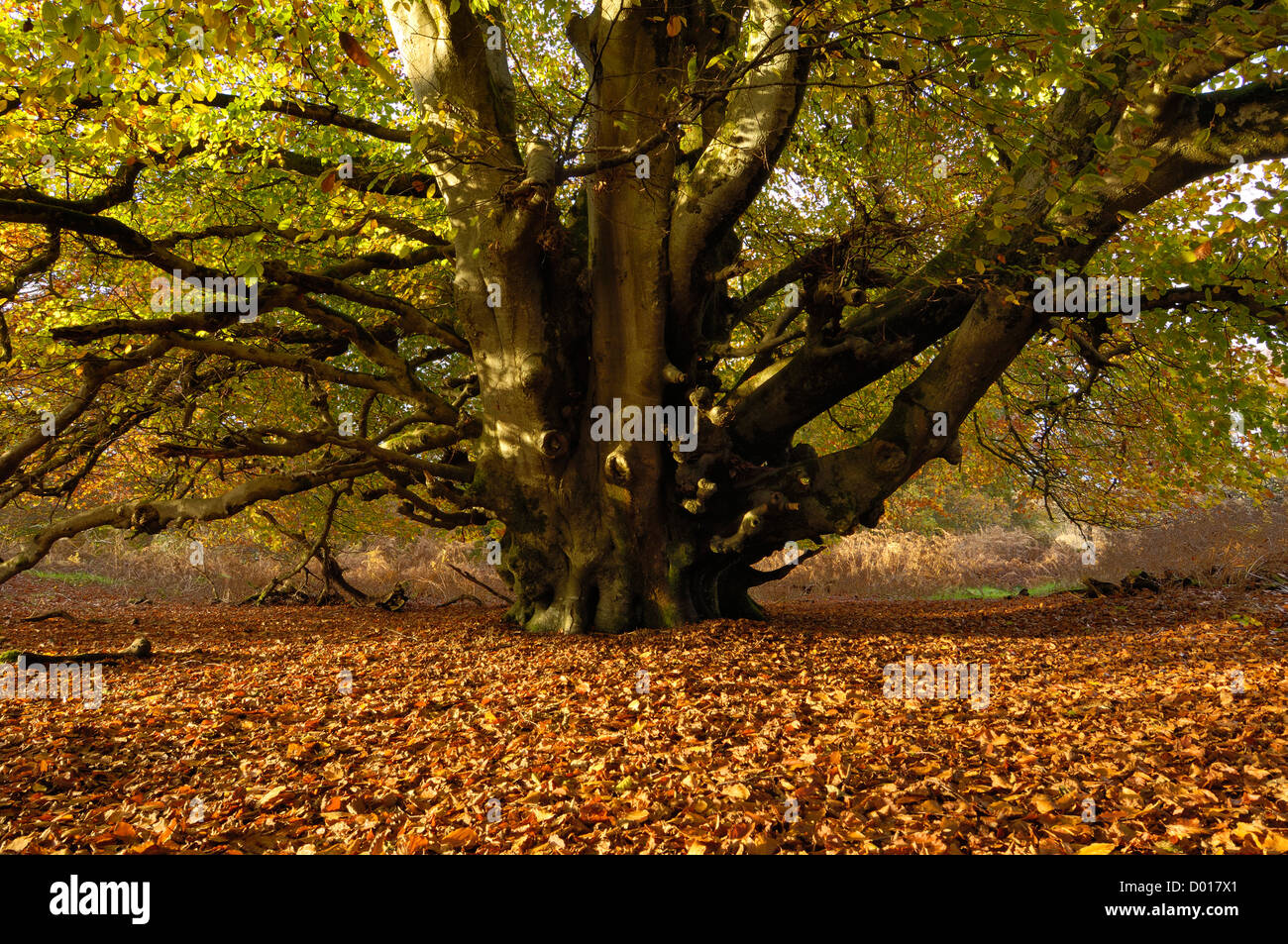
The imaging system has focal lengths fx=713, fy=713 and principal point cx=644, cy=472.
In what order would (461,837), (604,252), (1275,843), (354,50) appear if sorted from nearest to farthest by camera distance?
(1275,843), (461,837), (354,50), (604,252)

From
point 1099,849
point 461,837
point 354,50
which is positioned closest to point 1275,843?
point 1099,849

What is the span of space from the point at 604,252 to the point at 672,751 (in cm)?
470

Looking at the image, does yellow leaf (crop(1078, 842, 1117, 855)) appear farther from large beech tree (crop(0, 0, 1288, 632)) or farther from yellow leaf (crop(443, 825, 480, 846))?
large beech tree (crop(0, 0, 1288, 632))

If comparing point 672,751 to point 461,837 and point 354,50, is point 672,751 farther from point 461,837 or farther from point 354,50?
point 354,50

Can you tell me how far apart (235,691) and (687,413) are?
442 centimetres

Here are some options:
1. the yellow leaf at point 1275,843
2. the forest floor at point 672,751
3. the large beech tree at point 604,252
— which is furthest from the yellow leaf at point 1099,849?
the large beech tree at point 604,252

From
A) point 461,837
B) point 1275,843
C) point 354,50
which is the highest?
point 354,50

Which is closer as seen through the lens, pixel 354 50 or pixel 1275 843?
pixel 1275 843

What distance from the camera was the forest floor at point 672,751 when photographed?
2764 millimetres

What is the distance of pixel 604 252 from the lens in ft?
22.1

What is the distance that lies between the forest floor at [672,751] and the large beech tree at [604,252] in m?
1.82

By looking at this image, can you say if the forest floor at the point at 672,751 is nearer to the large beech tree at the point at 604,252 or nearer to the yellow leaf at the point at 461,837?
the yellow leaf at the point at 461,837

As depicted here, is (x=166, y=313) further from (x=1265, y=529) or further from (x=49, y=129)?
(x=1265, y=529)

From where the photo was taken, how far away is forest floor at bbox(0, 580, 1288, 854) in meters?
2.76
